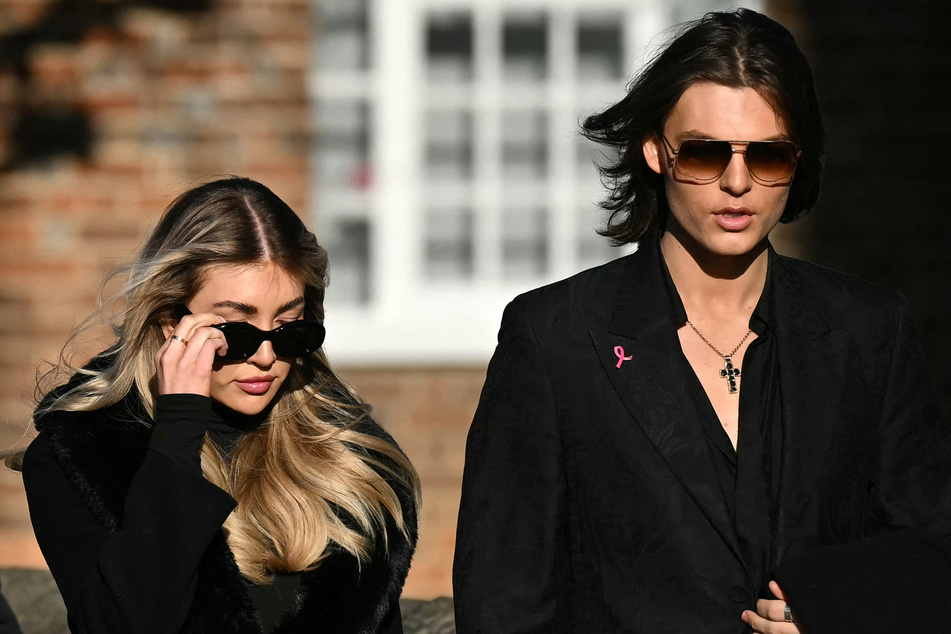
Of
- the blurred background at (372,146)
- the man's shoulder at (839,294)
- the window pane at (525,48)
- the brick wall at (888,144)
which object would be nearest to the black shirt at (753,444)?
the man's shoulder at (839,294)

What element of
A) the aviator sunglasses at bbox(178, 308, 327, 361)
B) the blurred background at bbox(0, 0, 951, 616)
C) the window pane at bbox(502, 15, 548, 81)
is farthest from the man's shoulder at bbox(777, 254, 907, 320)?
the window pane at bbox(502, 15, 548, 81)

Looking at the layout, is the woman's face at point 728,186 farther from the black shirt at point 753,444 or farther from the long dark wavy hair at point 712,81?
the black shirt at point 753,444

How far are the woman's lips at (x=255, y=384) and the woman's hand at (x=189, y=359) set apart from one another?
3.5 inches

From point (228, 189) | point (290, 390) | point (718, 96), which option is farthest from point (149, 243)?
point (718, 96)

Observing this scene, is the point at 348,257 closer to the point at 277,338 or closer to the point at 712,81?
the point at 277,338

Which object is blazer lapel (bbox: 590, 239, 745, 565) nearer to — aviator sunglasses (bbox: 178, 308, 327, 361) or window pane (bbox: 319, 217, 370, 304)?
aviator sunglasses (bbox: 178, 308, 327, 361)

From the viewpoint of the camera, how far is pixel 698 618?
2.41m

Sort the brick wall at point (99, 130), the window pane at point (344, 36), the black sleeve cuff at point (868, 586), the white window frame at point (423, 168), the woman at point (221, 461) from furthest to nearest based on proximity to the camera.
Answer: the window pane at point (344, 36)
the white window frame at point (423, 168)
the brick wall at point (99, 130)
the woman at point (221, 461)
the black sleeve cuff at point (868, 586)

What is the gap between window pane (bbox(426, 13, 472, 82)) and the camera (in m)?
6.71

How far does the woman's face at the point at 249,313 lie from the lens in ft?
9.57

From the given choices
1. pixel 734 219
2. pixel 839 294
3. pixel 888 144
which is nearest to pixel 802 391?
pixel 839 294

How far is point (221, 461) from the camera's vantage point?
120 inches

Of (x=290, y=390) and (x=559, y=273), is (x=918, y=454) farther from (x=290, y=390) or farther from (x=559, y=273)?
(x=559, y=273)

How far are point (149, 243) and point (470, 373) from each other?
135 inches
